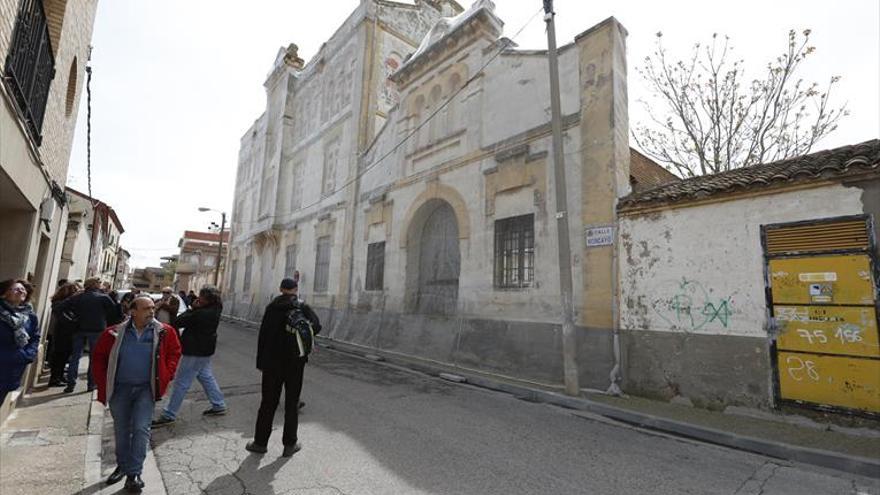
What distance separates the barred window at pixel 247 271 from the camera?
25.3 m

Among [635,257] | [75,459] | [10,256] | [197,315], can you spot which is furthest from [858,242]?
[10,256]

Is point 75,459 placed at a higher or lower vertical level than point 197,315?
lower

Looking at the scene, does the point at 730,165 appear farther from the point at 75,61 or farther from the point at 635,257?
the point at 75,61

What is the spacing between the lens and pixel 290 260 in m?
20.9

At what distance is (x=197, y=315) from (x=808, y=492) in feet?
22.4

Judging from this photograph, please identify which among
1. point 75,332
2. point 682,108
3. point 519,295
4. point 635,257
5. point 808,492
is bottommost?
point 808,492

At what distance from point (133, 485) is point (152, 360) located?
0.97m

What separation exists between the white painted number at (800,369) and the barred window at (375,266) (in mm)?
10522

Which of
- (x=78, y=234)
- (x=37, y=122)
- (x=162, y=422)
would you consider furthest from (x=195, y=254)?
(x=162, y=422)

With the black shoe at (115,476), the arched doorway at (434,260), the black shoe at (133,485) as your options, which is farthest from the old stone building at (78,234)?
the black shoe at (133,485)

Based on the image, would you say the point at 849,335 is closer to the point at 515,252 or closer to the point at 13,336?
the point at 515,252

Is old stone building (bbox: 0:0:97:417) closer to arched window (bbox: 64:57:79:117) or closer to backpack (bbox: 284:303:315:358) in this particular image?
arched window (bbox: 64:57:79:117)

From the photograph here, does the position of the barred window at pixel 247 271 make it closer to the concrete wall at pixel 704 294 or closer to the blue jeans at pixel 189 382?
the blue jeans at pixel 189 382

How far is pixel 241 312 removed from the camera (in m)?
24.9
